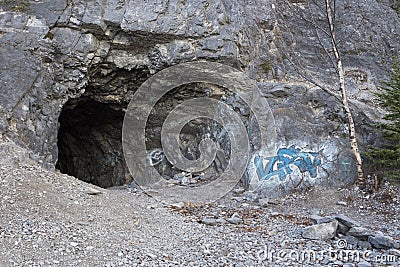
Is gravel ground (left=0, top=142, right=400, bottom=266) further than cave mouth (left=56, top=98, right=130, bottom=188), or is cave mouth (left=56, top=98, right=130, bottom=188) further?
cave mouth (left=56, top=98, right=130, bottom=188)

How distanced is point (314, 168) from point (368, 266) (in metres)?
6.14

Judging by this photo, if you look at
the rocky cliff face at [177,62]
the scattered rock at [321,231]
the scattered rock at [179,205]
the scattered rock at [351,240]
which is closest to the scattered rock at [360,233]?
the scattered rock at [351,240]

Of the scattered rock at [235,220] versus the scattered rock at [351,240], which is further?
the scattered rock at [235,220]

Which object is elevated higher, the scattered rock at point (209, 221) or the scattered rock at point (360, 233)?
the scattered rock at point (360, 233)

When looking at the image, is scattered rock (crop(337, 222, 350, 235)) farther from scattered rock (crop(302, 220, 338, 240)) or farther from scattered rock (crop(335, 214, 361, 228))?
scattered rock (crop(302, 220, 338, 240))

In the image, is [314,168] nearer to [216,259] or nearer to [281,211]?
[281,211]

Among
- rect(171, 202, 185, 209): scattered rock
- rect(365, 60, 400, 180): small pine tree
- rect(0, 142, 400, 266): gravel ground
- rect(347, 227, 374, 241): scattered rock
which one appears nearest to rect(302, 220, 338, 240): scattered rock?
rect(0, 142, 400, 266): gravel ground

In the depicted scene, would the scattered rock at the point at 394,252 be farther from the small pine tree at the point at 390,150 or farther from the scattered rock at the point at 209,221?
the small pine tree at the point at 390,150

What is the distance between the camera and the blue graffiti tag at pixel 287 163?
11508 mm

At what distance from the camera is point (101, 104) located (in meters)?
16.4

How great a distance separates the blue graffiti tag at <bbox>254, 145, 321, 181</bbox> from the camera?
37.8 feet

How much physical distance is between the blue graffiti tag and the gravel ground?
2.70ft

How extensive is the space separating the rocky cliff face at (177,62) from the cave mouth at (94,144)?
84mm

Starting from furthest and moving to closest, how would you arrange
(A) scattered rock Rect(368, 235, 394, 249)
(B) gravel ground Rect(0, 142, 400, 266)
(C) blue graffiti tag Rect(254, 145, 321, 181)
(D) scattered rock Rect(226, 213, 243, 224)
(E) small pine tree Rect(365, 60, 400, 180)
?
(C) blue graffiti tag Rect(254, 145, 321, 181)
(E) small pine tree Rect(365, 60, 400, 180)
(D) scattered rock Rect(226, 213, 243, 224)
(A) scattered rock Rect(368, 235, 394, 249)
(B) gravel ground Rect(0, 142, 400, 266)
